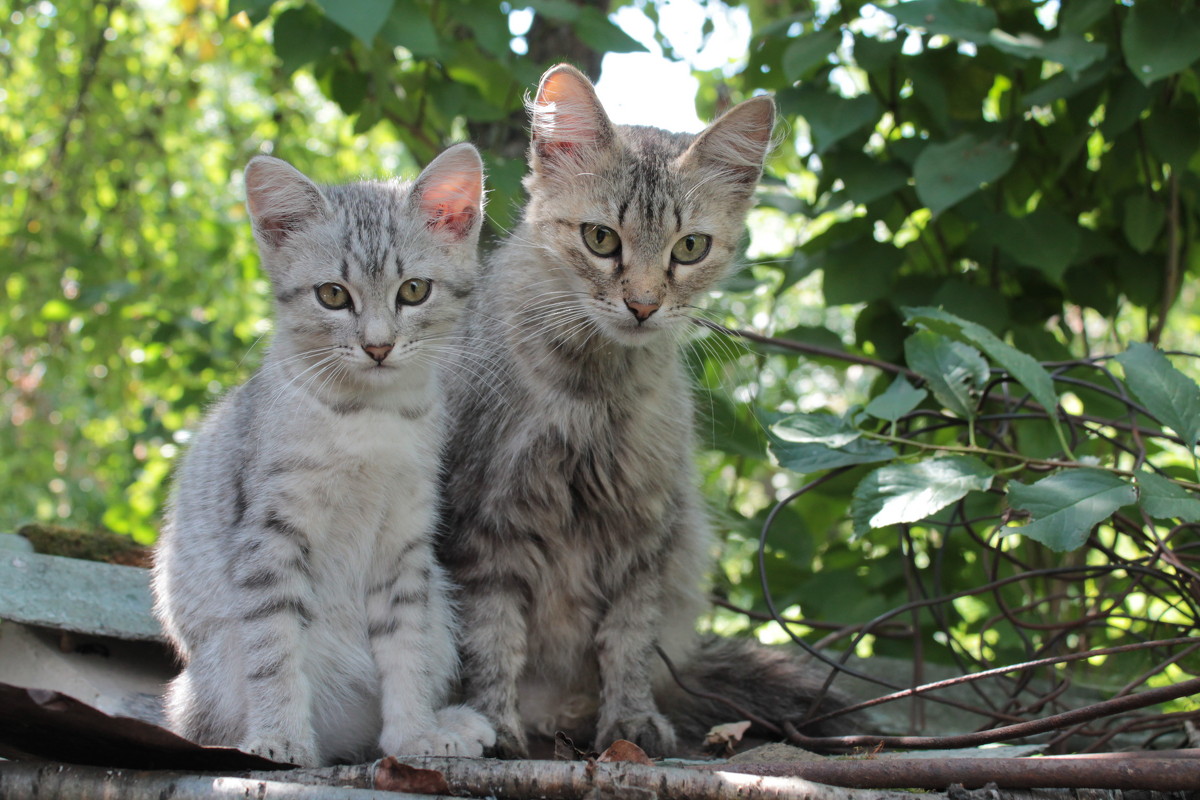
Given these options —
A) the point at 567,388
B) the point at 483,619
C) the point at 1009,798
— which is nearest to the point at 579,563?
the point at 483,619

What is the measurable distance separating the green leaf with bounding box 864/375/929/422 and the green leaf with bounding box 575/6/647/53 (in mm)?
1433

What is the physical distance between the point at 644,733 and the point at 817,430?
0.95 metres

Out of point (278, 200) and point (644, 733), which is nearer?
point (278, 200)

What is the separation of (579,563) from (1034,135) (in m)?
2.33

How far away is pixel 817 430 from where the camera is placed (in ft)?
8.27

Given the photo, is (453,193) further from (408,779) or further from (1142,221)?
(1142,221)

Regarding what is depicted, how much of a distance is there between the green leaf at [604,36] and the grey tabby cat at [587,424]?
0.43m

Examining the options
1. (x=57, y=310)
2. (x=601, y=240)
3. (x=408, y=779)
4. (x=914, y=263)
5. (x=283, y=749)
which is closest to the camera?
(x=408, y=779)

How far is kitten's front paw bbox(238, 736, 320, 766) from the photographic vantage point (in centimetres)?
203

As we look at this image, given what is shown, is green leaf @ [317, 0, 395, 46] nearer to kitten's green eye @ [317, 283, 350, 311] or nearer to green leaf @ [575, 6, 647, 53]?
kitten's green eye @ [317, 283, 350, 311]

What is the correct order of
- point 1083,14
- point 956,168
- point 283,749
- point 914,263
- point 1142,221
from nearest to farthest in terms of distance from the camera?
point 283,749
point 1083,14
point 956,168
point 1142,221
point 914,263

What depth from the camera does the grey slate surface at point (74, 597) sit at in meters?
2.49

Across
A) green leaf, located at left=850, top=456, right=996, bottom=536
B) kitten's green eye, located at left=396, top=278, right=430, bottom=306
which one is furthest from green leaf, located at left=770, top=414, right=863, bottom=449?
kitten's green eye, located at left=396, top=278, right=430, bottom=306

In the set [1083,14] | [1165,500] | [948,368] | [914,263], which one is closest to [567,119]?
[948,368]
